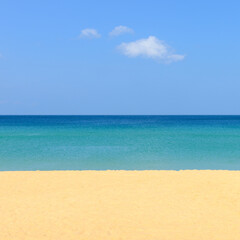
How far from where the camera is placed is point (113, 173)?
489 inches

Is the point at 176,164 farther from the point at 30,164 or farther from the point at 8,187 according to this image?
the point at 8,187

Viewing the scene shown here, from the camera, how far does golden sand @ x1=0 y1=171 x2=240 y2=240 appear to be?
619cm

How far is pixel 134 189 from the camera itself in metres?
9.66

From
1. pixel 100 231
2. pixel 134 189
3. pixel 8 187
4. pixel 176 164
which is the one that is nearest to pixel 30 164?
pixel 176 164

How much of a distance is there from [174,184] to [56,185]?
11.0 ft

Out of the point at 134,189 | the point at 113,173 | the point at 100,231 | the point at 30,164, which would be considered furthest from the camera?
the point at 30,164

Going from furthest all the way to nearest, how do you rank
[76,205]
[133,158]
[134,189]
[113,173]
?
1. [133,158]
2. [113,173]
3. [134,189]
4. [76,205]

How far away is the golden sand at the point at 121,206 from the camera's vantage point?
20.3 ft

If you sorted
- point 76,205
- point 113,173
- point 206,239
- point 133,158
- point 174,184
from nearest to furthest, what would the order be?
point 206,239
point 76,205
point 174,184
point 113,173
point 133,158

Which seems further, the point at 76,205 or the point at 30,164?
the point at 30,164

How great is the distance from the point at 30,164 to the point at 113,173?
7.45 meters

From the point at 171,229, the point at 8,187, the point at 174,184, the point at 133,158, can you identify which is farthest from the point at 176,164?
the point at 171,229

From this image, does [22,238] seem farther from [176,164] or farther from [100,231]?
[176,164]

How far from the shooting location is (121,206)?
7.92 meters
